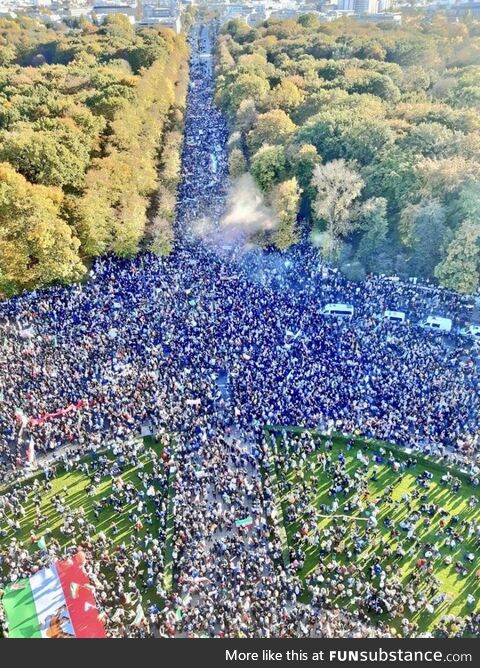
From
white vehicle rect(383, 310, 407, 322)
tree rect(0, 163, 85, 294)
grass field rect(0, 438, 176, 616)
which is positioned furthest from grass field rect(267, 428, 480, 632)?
tree rect(0, 163, 85, 294)

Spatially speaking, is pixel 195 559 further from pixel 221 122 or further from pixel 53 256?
pixel 221 122

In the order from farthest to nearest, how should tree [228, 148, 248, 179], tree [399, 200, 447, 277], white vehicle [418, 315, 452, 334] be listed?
tree [228, 148, 248, 179] → tree [399, 200, 447, 277] → white vehicle [418, 315, 452, 334]

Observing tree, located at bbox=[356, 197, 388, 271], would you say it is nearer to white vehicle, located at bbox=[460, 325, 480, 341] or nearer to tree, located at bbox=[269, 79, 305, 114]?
white vehicle, located at bbox=[460, 325, 480, 341]

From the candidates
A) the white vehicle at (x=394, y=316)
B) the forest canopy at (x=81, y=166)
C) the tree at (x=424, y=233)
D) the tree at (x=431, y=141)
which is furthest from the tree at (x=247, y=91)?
the white vehicle at (x=394, y=316)

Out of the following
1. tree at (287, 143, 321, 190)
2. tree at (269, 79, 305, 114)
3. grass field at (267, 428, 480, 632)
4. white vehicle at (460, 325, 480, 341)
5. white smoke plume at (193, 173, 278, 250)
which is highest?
tree at (269, 79, 305, 114)

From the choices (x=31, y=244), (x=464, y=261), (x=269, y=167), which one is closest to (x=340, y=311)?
(x=464, y=261)

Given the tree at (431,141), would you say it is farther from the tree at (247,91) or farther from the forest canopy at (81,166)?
the tree at (247,91)
